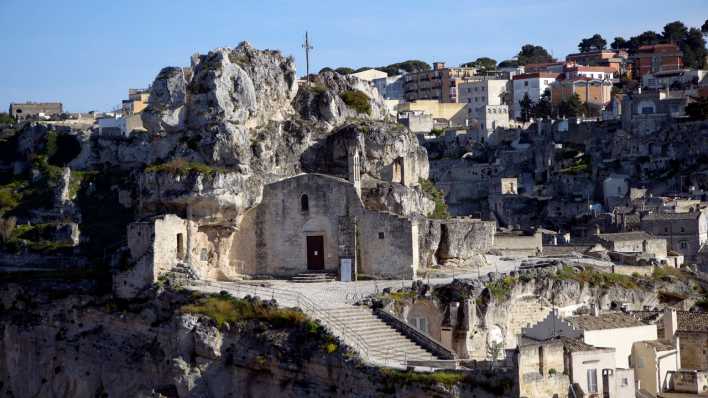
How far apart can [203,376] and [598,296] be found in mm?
13847

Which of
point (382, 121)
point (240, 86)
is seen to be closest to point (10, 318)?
point (240, 86)

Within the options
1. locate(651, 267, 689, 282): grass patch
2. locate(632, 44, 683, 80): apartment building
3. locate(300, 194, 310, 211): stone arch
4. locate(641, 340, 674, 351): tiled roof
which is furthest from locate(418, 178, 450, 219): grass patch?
locate(632, 44, 683, 80): apartment building

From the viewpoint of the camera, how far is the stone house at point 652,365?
37656 mm

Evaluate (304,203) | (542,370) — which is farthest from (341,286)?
(542,370)

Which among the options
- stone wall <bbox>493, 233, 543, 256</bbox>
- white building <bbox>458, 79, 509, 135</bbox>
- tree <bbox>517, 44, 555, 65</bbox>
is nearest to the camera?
stone wall <bbox>493, 233, 543, 256</bbox>

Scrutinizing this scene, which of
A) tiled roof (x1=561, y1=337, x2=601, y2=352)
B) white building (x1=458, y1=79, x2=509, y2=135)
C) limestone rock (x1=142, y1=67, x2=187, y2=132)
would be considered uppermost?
white building (x1=458, y1=79, x2=509, y2=135)

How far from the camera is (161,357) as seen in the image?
41.7m

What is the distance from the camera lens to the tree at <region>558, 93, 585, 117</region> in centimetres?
11025

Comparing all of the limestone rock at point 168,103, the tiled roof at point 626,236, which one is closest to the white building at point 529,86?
the tiled roof at point 626,236

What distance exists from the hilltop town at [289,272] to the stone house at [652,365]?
52 mm

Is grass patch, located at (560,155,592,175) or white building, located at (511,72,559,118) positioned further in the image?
white building, located at (511,72,559,118)

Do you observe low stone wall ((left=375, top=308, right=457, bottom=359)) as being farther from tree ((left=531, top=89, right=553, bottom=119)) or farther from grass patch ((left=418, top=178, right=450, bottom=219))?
tree ((left=531, top=89, right=553, bottom=119))

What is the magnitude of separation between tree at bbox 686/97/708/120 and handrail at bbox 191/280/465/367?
54836mm

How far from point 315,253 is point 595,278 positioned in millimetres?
9278
